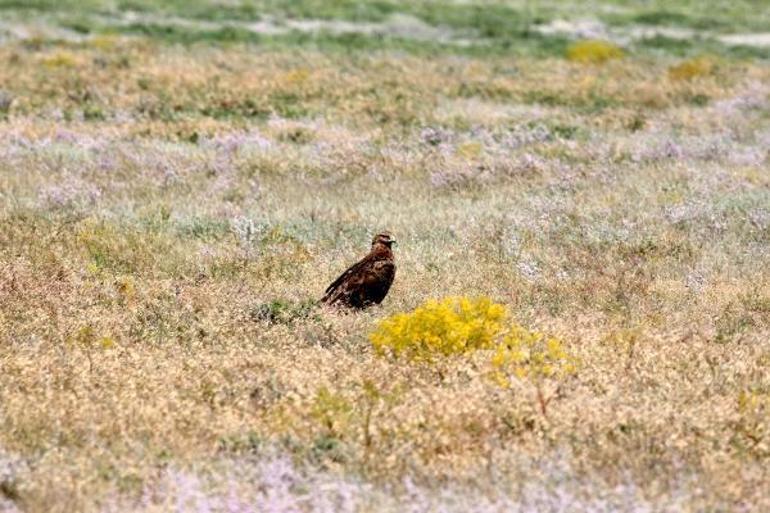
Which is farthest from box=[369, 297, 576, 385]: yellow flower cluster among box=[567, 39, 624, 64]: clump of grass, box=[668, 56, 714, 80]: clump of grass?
box=[567, 39, 624, 64]: clump of grass

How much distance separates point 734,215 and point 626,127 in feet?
24.5

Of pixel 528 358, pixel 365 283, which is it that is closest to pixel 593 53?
pixel 365 283

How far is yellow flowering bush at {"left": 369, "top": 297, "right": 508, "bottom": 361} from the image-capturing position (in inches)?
368

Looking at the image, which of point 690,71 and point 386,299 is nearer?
point 386,299

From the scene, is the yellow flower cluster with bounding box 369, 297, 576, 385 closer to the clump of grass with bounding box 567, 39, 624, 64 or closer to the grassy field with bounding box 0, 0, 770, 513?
the grassy field with bounding box 0, 0, 770, 513

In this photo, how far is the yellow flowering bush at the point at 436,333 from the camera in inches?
368

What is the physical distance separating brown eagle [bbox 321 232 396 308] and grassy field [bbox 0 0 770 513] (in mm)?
181

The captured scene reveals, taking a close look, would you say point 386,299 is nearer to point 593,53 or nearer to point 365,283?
point 365,283

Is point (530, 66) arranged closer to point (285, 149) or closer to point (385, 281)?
point (285, 149)

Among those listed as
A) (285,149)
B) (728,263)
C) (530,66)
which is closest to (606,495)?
(728,263)

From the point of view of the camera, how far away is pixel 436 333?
372 inches

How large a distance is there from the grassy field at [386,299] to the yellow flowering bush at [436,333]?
0.49 feet

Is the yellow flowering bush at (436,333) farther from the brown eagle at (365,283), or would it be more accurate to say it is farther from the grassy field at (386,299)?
the brown eagle at (365,283)

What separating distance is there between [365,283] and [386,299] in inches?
26.9
